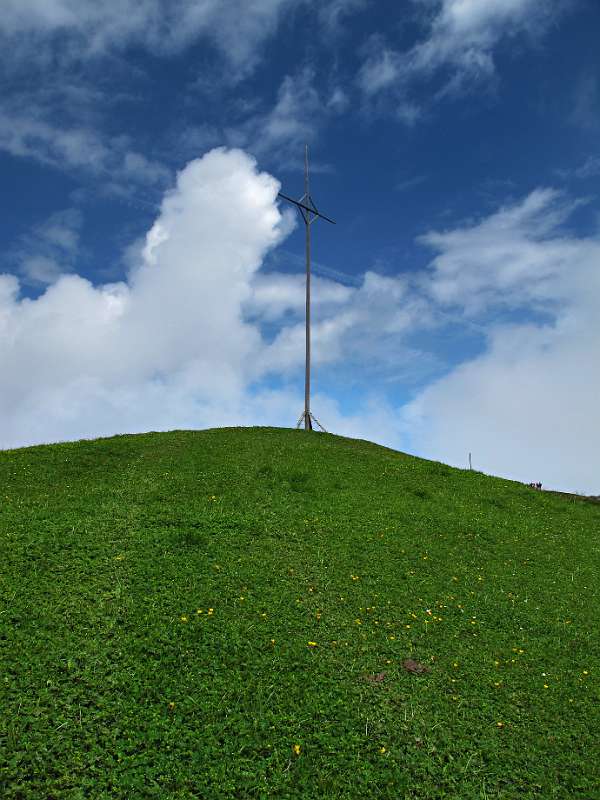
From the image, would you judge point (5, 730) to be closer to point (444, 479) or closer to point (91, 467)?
point (91, 467)

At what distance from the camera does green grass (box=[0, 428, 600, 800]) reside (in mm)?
9414

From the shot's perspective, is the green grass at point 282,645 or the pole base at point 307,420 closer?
the green grass at point 282,645

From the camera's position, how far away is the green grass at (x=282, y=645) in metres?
9.41

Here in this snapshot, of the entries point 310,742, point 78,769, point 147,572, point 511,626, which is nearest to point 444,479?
point 511,626

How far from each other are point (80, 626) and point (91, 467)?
1302 centimetres

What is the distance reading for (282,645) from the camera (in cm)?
1225

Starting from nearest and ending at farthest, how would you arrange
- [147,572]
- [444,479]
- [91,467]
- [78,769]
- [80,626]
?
[78,769] < [80,626] < [147,572] < [91,467] < [444,479]

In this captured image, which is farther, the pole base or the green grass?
the pole base

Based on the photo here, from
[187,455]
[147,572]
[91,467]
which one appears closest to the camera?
[147,572]

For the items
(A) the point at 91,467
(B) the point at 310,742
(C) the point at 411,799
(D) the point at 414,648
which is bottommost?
(C) the point at 411,799

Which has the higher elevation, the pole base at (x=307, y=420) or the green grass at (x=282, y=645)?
the pole base at (x=307, y=420)

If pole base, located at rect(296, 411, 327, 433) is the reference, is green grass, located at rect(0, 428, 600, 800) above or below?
below

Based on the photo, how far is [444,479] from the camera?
91.7 ft

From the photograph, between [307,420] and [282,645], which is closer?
[282,645]
